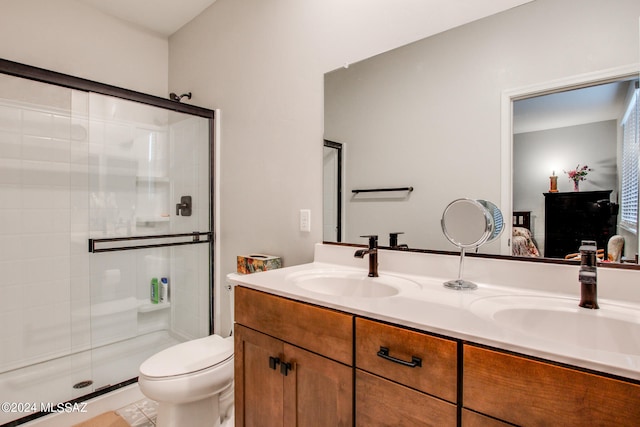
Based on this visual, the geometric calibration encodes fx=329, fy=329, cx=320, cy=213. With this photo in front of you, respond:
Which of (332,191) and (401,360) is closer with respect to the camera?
(401,360)

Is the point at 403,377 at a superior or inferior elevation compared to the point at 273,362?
superior

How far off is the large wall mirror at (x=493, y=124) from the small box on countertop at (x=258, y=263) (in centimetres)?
38

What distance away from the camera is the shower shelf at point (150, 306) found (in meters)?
2.21

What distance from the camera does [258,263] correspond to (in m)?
1.74

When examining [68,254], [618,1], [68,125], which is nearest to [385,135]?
[618,1]

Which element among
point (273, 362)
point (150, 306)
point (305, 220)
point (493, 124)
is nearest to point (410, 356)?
point (273, 362)

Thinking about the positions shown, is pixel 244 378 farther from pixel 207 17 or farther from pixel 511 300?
pixel 207 17

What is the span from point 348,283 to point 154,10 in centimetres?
236

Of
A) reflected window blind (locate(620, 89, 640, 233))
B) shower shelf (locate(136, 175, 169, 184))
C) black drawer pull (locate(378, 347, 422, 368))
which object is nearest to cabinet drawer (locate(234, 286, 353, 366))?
black drawer pull (locate(378, 347, 422, 368))

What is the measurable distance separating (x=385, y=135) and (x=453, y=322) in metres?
0.91

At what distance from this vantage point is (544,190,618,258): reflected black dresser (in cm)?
99

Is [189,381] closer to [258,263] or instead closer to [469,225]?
[258,263]

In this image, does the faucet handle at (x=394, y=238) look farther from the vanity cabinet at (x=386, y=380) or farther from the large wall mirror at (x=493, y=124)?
the vanity cabinet at (x=386, y=380)

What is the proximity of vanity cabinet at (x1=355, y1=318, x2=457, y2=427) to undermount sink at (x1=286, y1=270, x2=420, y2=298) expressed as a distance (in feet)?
1.22
